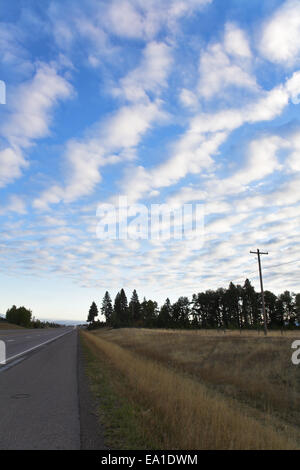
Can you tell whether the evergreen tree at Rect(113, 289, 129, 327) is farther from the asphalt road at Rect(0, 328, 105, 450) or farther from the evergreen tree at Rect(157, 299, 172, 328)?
the asphalt road at Rect(0, 328, 105, 450)

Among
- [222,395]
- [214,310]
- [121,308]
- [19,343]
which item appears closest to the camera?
[222,395]

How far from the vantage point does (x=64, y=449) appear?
194 inches

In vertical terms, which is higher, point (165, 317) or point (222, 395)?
point (165, 317)

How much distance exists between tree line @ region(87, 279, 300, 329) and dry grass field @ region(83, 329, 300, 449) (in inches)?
3444

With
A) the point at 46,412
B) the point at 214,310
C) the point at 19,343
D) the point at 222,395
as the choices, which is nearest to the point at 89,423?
the point at 46,412

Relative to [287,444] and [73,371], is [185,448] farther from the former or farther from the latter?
[73,371]

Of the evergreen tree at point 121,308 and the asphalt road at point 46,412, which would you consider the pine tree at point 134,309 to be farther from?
the asphalt road at point 46,412

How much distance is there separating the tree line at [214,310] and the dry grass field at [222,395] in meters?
87.5

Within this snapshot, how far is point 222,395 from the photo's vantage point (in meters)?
12.8

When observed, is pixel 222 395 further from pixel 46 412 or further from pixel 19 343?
pixel 19 343

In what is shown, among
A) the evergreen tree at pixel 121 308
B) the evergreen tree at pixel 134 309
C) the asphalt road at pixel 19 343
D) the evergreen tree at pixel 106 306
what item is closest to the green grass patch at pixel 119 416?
the asphalt road at pixel 19 343

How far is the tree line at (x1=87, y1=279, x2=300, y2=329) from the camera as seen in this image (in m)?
119

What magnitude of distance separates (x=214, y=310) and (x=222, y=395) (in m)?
129

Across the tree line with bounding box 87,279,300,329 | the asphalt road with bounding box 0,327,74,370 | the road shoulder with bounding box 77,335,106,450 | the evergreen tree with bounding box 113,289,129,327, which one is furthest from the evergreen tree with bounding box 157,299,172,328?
the road shoulder with bounding box 77,335,106,450
